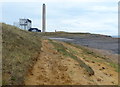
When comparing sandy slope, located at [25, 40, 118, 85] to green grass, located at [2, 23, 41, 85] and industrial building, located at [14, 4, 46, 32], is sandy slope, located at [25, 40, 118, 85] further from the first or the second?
industrial building, located at [14, 4, 46, 32]

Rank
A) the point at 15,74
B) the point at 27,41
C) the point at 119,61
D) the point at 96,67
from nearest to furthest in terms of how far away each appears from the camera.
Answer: the point at 15,74 < the point at 27,41 < the point at 96,67 < the point at 119,61

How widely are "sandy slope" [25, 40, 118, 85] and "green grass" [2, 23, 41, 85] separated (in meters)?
0.24

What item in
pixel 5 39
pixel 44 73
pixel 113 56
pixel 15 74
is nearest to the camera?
pixel 15 74

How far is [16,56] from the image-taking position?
8234 millimetres

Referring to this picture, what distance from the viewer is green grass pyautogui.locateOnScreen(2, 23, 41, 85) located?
711cm

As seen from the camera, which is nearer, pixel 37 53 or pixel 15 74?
pixel 15 74

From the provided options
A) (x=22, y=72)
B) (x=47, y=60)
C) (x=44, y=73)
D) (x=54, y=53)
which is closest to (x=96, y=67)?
(x=54, y=53)

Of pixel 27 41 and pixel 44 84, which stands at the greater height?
pixel 27 41

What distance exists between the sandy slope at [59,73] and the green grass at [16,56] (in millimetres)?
243

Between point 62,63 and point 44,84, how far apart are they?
1.98 metres

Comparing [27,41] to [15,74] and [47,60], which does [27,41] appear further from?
[15,74]

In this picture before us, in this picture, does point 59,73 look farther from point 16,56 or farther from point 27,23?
point 27,23

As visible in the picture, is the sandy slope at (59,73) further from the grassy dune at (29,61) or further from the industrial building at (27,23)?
the industrial building at (27,23)

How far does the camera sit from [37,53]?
955cm
